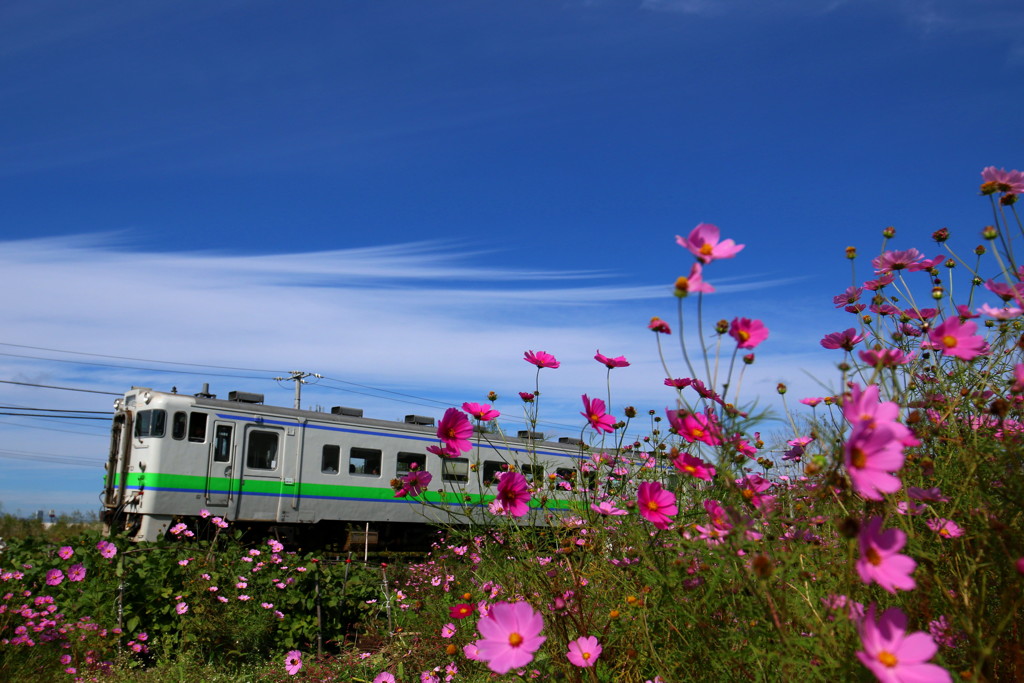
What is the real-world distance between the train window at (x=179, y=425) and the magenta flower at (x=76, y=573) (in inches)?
247

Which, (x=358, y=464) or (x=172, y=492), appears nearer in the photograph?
(x=172, y=492)

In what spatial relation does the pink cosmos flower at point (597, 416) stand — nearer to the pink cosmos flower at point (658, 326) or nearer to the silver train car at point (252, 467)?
the pink cosmos flower at point (658, 326)

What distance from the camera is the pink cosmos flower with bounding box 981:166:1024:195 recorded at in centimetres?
175

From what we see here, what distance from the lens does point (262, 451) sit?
10375 millimetres

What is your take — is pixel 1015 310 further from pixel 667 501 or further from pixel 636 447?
pixel 636 447

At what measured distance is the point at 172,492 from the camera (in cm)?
966

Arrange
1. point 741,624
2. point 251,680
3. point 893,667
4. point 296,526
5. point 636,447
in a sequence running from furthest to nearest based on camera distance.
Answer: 1. point 296,526
2. point 251,680
3. point 636,447
4. point 741,624
5. point 893,667

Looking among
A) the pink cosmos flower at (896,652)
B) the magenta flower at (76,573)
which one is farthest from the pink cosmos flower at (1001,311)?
the magenta flower at (76,573)

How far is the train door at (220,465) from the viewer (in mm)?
9836

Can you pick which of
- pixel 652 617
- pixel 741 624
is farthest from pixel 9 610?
pixel 741 624

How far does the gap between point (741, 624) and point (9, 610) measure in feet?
12.1

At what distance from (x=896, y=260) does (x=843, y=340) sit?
0.49m

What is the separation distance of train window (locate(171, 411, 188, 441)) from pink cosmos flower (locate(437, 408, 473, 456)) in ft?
29.7

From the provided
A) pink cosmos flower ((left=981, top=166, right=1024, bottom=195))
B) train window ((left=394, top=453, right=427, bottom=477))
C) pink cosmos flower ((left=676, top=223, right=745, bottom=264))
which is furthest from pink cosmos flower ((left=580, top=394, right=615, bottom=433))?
train window ((left=394, top=453, right=427, bottom=477))
